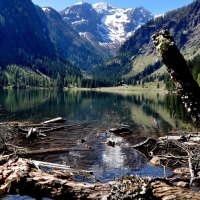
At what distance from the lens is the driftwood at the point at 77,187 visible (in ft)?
39.1

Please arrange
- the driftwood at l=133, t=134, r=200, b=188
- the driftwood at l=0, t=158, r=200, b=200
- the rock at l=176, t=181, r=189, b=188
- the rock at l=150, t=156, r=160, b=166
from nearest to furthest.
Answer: the driftwood at l=0, t=158, r=200, b=200, the rock at l=176, t=181, r=189, b=188, the driftwood at l=133, t=134, r=200, b=188, the rock at l=150, t=156, r=160, b=166

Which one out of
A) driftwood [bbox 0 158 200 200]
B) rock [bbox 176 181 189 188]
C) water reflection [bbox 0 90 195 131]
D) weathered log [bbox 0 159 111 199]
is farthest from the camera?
water reflection [bbox 0 90 195 131]

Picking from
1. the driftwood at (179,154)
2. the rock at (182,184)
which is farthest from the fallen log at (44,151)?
the rock at (182,184)

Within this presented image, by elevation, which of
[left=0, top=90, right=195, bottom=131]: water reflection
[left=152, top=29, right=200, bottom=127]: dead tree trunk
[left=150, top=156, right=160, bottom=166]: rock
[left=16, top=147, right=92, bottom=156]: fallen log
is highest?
[left=152, top=29, right=200, bottom=127]: dead tree trunk

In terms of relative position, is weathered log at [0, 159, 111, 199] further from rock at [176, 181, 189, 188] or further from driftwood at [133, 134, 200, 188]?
driftwood at [133, 134, 200, 188]

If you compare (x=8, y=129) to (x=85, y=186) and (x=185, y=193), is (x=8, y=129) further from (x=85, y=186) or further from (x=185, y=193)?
(x=185, y=193)

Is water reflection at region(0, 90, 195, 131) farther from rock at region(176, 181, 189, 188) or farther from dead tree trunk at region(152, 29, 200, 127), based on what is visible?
dead tree trunk at region(152, 29, 200, 127)

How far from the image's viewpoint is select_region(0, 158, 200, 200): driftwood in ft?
39.1

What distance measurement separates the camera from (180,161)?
3441 cm

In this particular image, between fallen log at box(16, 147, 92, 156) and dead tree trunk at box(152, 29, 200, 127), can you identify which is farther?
fallen log at box(16, 147, 92, 156)

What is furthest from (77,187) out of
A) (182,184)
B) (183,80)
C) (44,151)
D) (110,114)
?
(110,114)

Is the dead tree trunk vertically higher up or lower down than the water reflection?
higher up

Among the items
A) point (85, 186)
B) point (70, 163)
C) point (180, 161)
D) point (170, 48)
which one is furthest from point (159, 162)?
point (170, 48)

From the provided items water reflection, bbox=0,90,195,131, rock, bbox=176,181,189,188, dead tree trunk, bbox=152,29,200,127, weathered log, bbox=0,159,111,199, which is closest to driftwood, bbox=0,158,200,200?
weathered log, bbox=0,159,111,199
